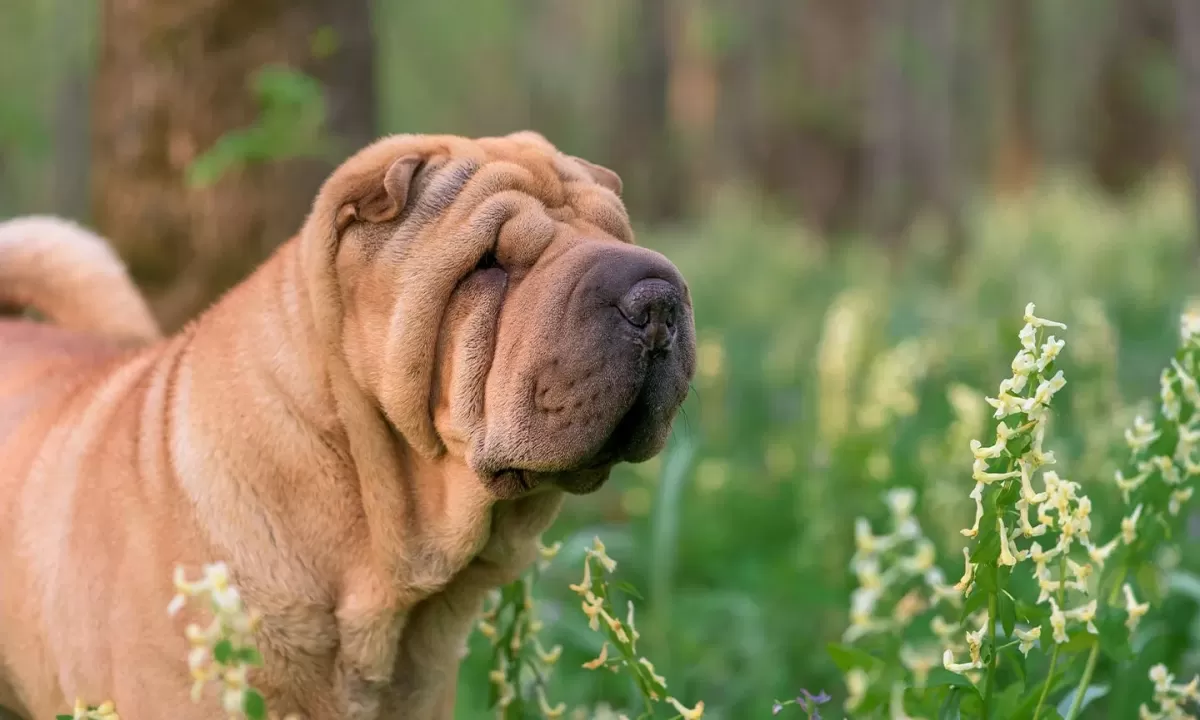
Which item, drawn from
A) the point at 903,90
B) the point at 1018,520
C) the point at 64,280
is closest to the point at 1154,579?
the point at 1018,520

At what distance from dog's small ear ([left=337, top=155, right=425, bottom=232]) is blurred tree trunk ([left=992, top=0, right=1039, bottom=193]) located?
17774mm

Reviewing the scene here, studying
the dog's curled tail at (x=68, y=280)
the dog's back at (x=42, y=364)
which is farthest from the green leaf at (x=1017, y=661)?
the dog's curled tail at (x=68, y=280)

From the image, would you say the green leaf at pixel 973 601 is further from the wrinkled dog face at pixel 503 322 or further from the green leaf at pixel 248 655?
the green leaf at pixel 248 655

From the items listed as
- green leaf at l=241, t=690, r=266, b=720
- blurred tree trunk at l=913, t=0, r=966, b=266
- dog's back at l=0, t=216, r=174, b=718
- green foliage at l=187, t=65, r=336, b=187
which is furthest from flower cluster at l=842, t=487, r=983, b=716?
blurred tree trunk at l=913, t=0, r=966, b=266

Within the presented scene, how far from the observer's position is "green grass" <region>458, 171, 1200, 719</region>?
399 centimetres

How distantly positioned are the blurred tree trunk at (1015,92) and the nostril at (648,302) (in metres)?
17.7

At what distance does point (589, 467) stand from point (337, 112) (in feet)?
8.00

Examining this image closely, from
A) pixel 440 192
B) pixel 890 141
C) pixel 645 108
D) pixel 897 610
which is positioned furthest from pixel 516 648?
pixel 645 108

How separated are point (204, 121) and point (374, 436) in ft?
7.56

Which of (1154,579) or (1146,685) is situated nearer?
(1154,579)

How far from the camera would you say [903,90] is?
12.8 metres

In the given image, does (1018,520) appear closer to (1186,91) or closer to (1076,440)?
(1076,440)

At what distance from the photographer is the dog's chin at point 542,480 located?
2.40 meters

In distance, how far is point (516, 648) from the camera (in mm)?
2770
